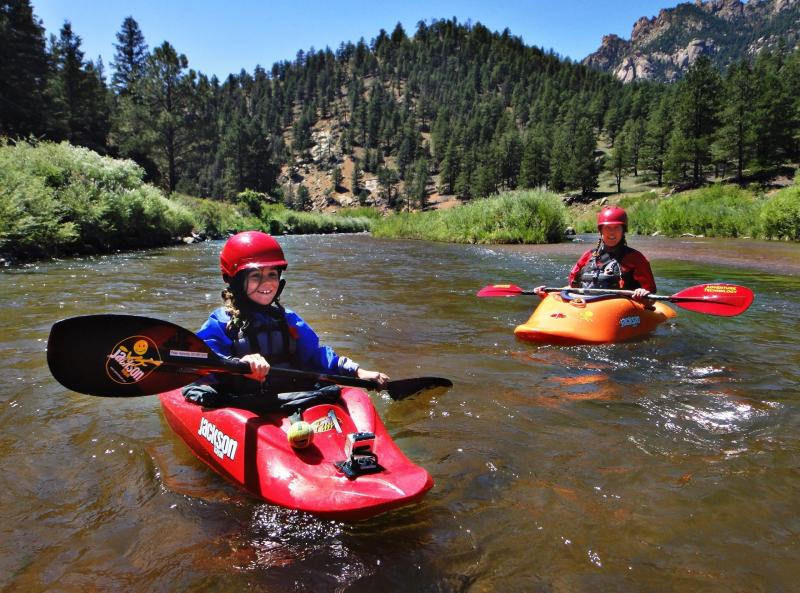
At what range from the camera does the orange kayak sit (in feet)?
19.3

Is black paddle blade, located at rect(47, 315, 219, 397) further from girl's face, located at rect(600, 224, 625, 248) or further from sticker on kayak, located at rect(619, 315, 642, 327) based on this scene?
girl's face, located at rect(600, 224, 625, 248)

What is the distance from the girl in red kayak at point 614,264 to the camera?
669 centimetres

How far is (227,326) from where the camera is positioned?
3.42 meters

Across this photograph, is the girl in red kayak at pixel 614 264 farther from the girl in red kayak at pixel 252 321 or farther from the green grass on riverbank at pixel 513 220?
the green grass on riverbank at pixel 513 220

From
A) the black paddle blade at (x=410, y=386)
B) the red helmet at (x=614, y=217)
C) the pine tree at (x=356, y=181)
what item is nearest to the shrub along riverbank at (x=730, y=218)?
the red helmet at (x=614, y=217)

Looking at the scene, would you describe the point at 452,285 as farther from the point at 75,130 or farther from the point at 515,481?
the point at 75,130

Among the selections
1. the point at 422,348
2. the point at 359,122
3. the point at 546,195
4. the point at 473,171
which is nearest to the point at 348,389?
the point at 422,348

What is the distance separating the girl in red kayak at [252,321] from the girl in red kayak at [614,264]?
4179 mm

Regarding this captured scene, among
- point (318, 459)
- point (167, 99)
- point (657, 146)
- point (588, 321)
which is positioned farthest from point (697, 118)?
point (318, 459)

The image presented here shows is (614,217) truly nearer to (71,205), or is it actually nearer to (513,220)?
(71,205)

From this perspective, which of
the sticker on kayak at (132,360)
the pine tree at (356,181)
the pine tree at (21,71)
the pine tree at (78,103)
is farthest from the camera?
the pine tree at (356,181)

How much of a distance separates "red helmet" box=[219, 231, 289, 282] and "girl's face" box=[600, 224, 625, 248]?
484cm

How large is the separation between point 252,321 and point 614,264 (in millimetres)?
5224

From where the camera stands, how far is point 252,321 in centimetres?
344
